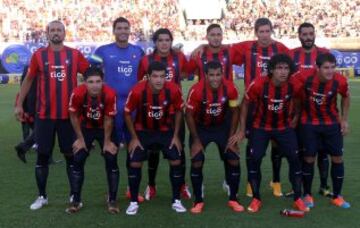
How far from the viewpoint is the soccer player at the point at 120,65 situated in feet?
23.1

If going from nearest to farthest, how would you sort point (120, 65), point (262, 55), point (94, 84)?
point (94, 84), point (262, 55), point (120, 65)

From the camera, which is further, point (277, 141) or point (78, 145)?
point (277, 141)

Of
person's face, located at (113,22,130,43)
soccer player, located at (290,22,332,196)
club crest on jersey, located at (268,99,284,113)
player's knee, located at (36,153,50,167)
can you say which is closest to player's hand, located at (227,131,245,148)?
club crest on jersey, located at (268,99,284,113)

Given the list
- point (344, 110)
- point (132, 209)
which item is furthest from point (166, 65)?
point (344, 110)

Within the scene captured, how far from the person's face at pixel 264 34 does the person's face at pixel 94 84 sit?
2.02 metres

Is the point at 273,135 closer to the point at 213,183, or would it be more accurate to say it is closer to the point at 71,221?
the point at 213,183

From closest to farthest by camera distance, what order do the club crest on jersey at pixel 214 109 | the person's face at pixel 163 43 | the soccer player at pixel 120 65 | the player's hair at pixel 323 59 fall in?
Answer: 1. the player's hair at pixel 323 59
2. the club crest on jersey at pixel 214 109
3. the person's face at pixel 163 43
4. the soccer player at pixel 120 65

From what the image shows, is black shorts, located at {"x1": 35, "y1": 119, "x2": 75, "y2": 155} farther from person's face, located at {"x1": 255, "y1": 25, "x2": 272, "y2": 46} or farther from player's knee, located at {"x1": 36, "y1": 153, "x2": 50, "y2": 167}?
person's face, located at {"x1": 255, "y1": 25, "x2": 272, "y2": 46}

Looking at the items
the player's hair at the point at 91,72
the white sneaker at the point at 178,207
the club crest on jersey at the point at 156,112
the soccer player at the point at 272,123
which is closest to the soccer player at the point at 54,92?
the player's hair at the point at 91,72

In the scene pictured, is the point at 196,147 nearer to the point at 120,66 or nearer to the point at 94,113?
the point at 94,113

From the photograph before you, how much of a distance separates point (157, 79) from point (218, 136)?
92 centimetres

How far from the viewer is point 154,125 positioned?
6.23 m

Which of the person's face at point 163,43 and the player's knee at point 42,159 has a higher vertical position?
the person's face at point 163,43

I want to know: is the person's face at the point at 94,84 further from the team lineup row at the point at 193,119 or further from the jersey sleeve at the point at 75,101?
the jersey sleeve at the point at 75,101
